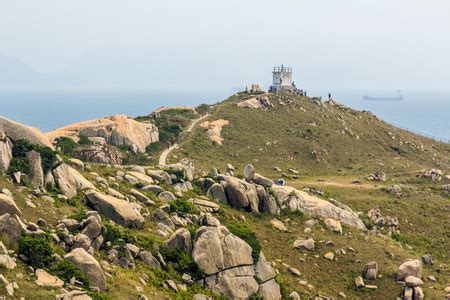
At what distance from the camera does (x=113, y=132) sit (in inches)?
3720

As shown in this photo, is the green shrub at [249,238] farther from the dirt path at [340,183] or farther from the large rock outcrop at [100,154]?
the dirt path at [340,183]

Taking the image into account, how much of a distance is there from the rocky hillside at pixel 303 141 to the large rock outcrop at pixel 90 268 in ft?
179

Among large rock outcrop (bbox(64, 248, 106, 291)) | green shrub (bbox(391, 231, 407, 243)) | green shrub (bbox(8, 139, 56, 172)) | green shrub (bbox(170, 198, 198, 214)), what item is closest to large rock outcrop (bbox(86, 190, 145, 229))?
green shrub (bbox(8, 139, 56, 172))

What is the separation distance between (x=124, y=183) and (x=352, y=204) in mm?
36178

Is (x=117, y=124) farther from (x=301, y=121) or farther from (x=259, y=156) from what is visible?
(x=301, y=121)

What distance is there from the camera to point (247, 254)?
1654 inches

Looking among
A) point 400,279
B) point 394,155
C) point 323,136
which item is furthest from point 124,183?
point 394,155

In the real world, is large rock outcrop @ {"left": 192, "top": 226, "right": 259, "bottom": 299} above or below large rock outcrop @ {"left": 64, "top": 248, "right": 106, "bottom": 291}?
below

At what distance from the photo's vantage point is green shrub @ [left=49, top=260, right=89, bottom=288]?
102 feet

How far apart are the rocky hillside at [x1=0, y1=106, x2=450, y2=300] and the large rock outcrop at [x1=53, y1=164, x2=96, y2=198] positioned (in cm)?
11

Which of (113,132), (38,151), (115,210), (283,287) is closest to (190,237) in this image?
(115,210)

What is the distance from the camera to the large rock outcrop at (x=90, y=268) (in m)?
32.1

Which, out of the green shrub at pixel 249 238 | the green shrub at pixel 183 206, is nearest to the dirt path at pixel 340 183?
the green shrub at pixel 183 206

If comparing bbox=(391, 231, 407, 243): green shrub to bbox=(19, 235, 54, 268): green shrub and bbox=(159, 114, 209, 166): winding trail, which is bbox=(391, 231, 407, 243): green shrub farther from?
bbox=(19, 235, 54, 268): green shrub
